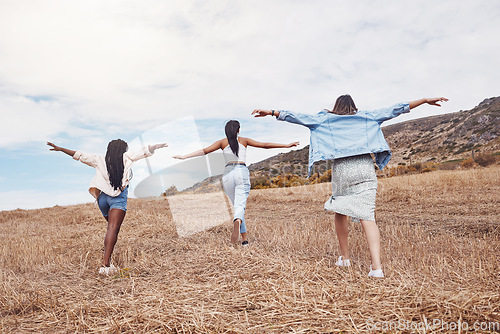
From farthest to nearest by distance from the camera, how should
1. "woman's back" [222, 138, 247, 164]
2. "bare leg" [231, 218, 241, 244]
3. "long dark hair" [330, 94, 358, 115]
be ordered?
1. "woman's back" [222, 138, 247, 164]
2. "bare leg" [231, 218, 241, 244]
3. "long dark hair" [330, 94, 358, 115]

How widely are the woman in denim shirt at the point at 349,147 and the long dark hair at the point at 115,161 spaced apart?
7.22 feet

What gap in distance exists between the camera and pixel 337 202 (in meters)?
4.30

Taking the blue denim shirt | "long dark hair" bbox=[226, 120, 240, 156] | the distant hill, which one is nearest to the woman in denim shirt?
the blue denim shirt

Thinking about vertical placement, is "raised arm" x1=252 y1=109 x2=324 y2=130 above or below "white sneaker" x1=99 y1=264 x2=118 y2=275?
above

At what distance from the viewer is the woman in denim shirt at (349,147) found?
4.18 meters

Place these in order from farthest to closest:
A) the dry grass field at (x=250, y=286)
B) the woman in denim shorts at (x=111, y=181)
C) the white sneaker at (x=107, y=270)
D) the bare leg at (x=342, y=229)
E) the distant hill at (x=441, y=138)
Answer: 1. the distant hill at (x=441, y=138)
2. the woman in denim shorts at (x=111, y=181)
3. the white sneaker at (x=107, y=270)
4. the bare leg at (x=342, y=229)
5. the dry grass field at (x=250, y=286)

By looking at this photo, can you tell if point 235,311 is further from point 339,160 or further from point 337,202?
point 339,160

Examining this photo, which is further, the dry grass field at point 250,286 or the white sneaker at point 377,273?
the white sneaker at point 377,273

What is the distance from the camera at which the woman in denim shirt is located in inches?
164

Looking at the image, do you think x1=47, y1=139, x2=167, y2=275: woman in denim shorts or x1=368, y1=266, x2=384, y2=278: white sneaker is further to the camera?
x1=47, y1=139, x2=167, y2=275: woman in denim shorts

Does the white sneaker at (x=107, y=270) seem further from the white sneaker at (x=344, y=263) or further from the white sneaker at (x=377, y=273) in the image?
the white sneaker at (x=377, y=273)

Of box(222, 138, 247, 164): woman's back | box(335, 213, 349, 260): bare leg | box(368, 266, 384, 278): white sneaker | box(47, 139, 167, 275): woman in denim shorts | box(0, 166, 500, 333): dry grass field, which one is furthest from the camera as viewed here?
box(222, 138, 247, 164): woman's back

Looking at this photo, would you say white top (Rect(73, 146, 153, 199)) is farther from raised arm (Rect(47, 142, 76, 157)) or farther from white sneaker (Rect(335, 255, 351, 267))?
white sneaker (Rect(335, 255, 351, 267))

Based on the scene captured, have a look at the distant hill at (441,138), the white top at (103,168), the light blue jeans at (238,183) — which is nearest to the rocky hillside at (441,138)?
the distant hill at (441,138)
